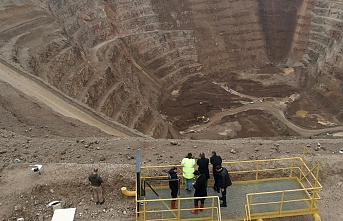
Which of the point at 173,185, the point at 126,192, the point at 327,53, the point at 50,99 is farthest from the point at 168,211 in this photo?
the point at 327,53

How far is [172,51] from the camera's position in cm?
5016

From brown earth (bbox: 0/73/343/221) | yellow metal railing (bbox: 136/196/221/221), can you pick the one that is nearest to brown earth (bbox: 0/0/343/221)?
brown earth (bbox: 0/73/343/221)

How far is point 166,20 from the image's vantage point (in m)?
52.2

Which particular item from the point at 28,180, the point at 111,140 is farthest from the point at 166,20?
the point at 28,180

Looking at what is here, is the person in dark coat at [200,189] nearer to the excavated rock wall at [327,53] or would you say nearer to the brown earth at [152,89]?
the brown earth at [152,89]

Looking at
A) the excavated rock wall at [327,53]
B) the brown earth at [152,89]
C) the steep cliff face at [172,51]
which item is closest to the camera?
the brown earth at [152,89]

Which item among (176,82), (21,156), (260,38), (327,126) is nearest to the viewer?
(21,156)

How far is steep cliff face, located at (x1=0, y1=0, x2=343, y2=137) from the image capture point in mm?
32375

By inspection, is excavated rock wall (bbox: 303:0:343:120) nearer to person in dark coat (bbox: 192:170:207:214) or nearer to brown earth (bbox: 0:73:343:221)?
brown earth (bbox: 0:73:343:221)

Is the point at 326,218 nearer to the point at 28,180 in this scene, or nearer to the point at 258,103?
the point at 28,180

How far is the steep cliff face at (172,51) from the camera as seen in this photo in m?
32.4

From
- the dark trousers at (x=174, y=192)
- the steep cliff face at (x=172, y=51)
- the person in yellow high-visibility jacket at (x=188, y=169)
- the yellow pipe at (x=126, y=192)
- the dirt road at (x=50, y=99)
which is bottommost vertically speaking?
the dark trousers at (x=174, y=192)

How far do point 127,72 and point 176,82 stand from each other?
353 inches

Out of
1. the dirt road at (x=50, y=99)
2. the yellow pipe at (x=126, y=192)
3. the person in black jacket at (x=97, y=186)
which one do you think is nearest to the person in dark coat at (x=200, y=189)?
the yellow pipe at (x=126, y=192)
